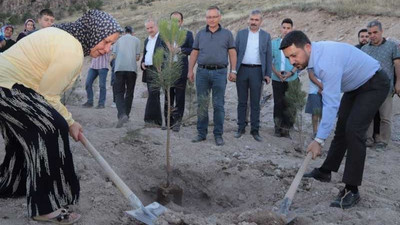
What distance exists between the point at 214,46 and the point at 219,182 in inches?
75.9

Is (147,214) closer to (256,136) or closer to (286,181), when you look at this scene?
(286,181)

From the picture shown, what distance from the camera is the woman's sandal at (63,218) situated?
3.12 metres

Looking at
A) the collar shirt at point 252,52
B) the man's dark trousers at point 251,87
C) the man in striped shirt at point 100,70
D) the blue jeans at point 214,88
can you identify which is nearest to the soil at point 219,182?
the blue jeans at point 214,88

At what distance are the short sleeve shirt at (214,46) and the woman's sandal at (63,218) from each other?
10.2 feet

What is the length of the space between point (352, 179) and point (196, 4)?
2824cm

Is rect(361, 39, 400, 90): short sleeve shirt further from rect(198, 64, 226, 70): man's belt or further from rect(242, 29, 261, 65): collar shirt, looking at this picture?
rect(198, 64, 226, 70): man's belt

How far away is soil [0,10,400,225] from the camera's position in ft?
11.6

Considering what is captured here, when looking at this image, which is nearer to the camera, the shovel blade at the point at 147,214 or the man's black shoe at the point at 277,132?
the shovel blade at the point at 147,214

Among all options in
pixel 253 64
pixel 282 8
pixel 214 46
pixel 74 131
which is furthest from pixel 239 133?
pixel 282 8

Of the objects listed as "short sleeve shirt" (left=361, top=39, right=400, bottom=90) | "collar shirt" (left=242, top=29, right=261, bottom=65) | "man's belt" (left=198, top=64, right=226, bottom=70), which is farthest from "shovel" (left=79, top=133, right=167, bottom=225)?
"short sleeve shirt" (left=361, top=39, right=400, bottom=90)

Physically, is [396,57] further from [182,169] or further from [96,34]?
[96,34]

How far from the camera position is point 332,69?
3551 millimetres

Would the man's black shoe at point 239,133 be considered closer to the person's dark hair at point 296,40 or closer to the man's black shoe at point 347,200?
the man's black shoe at point 347,200

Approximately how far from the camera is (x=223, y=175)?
15.9 feet
